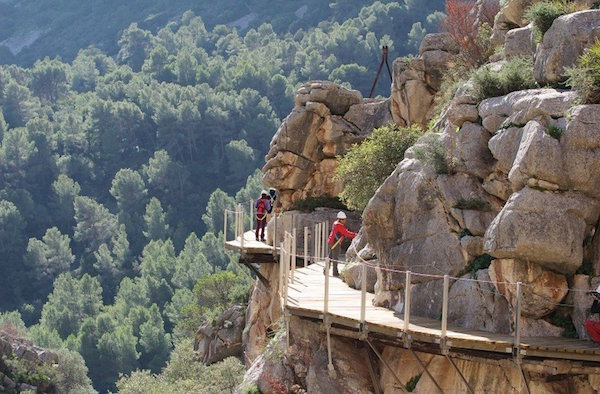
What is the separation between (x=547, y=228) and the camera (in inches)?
747

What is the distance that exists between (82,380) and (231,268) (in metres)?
34.9

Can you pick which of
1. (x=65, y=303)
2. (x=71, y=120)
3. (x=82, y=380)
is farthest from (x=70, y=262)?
(x=82, y=380)

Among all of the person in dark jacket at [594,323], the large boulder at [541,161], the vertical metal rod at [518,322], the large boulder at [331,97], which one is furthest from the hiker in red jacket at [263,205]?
the person in dark jacket at [594,323]

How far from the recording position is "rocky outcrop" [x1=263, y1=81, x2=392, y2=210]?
38.6 metres

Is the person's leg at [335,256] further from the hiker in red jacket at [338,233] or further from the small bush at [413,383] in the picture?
the small bush at [413,383]

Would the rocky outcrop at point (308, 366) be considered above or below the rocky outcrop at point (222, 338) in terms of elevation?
above

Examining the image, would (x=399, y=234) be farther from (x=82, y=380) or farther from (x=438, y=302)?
(x=82, y=380)

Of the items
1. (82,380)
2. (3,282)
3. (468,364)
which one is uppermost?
(468,364)

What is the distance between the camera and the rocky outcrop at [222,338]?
45.5m

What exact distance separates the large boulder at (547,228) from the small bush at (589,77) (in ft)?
5.20

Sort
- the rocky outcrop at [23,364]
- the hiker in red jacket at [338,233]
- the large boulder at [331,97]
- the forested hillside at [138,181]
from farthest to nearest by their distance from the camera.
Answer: the forested hillside at [138,181]
the rocky outcrop at [23,364]
the large boulder at [331,97]
the hiker in red jacket at [338,233]

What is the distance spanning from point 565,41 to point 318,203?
18.1 meters

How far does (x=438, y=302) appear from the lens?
69.8ft

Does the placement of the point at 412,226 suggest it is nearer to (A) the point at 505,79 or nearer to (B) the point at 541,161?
(A) the point at 505,79
